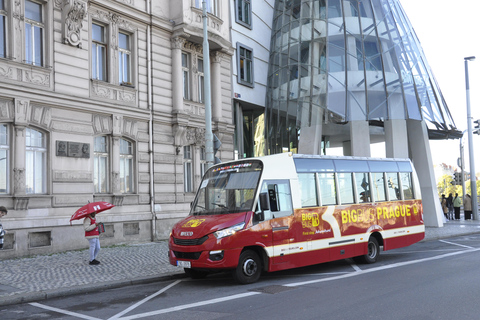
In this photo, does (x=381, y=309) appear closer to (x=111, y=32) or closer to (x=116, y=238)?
(x=116, y=238)

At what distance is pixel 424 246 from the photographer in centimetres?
1714

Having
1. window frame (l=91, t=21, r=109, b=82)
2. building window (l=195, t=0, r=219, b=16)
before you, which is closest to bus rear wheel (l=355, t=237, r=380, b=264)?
window frame (l=91, t=21, r=109, b=82)

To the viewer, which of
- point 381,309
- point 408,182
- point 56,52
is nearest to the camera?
point 381,309

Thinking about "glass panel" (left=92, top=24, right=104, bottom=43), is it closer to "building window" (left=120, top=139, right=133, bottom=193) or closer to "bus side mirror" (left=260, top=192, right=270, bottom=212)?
"building window" (left=120, top=139, right=133, bottom=193)

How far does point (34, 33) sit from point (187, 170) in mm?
8699

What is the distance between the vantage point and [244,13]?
26.9m

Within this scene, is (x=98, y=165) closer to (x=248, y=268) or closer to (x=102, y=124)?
(x=102, y=124)

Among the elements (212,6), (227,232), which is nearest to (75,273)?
(227,232)

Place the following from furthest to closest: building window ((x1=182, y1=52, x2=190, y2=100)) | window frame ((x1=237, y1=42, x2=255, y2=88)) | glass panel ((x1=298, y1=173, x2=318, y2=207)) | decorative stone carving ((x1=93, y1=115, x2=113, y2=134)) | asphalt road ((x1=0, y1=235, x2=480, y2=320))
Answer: window frame ((x1=237, y1=42, x2=255, y2=88))
building window ((x1=182, y1=52, x2=190, y2=100))
decorative stone carving ((x1=93, y1=115, x2=113, y2=134))
glass panel ((x1=298, y1=173, x2=318, y2=207))
asphalt road ((x1=0, y1=235, x2=480, y2=320))

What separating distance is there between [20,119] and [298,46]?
693 inches

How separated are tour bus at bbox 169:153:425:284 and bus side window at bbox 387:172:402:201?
2.5 inches

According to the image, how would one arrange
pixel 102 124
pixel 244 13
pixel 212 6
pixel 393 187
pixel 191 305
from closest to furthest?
1. pixel 191 305
2. pixel 393 187
3. pixel 102 124
4. pixel 212 6
5. pixel 244 13

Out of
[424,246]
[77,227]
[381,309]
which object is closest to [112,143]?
[77,227]

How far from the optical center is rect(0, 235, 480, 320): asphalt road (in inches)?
280
